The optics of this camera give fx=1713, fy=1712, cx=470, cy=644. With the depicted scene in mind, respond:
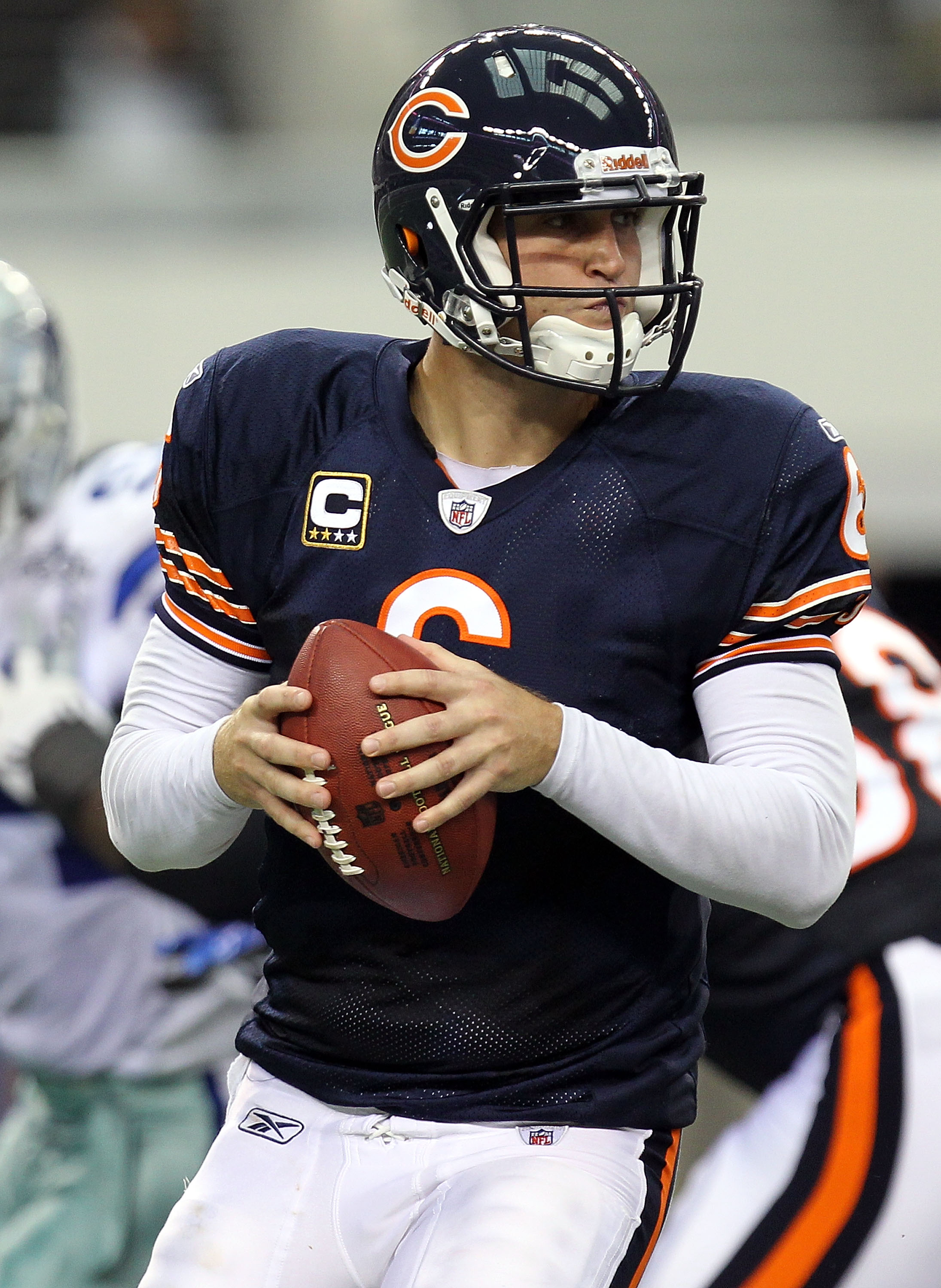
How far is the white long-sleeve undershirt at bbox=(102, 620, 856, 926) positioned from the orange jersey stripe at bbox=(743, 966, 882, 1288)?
2.78ft

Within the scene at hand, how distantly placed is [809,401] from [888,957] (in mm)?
4231

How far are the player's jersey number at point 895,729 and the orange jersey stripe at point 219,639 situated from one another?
3.42 feet

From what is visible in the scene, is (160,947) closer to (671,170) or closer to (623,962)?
(623,962)

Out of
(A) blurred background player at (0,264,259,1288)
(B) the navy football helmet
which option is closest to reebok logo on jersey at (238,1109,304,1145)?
(B) the navy football helmet

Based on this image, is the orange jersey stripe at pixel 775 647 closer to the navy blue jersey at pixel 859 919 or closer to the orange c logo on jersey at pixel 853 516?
the orange c logo on jersey at pixel 853 516

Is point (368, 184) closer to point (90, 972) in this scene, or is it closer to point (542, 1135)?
point (90, 972)

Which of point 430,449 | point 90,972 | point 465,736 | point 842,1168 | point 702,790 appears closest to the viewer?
point 465,736

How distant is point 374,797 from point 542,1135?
38 centimetres

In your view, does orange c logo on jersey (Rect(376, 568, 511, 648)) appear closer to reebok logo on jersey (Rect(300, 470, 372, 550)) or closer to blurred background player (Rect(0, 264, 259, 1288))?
reebok logo on jersey (Rect(300, 470, 372, 550))

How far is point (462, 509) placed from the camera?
171cm

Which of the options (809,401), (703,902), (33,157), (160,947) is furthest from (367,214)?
(703,902)

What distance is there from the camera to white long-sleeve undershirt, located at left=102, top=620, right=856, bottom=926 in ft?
5.08

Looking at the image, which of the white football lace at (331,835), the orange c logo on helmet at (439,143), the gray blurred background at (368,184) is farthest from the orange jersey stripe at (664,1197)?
the gray blurred background at (368,184)

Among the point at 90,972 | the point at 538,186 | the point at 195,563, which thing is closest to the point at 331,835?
the point at 195,563
